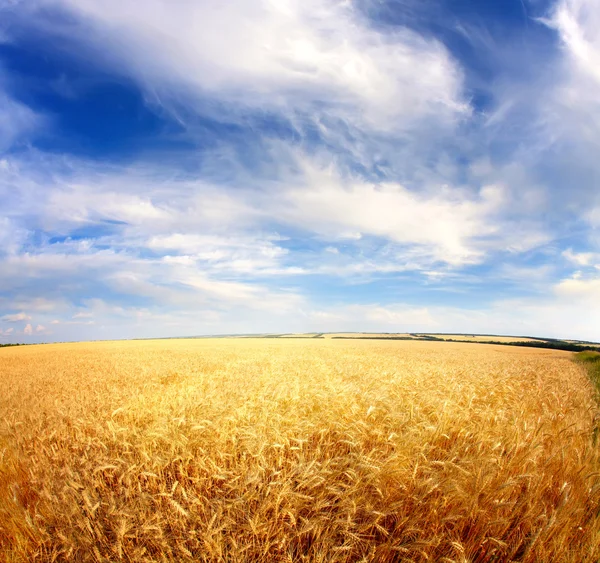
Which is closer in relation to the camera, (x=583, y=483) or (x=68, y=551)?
(x=68, y=551)

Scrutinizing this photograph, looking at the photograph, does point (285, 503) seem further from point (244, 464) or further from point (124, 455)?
point (124, 455)

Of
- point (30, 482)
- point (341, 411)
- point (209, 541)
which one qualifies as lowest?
point (30, 482)

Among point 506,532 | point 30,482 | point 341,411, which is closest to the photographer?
point 506,532

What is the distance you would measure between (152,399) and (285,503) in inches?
171

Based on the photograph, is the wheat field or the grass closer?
the wheat field

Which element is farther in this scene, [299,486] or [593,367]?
[593,367]

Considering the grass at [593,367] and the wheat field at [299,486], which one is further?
the grass at [593,367]

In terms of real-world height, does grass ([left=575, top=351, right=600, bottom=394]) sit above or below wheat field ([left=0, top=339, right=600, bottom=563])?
below

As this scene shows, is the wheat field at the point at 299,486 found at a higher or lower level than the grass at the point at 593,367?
higher

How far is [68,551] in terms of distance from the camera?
2797 mm

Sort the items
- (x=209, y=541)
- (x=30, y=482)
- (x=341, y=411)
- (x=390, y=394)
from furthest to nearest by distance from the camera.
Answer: (x=390, y=394) → (x=341, y=411) → (x=30, y=482) → (x=209, y=541)

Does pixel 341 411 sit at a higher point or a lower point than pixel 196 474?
higher

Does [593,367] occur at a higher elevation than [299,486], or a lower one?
lower

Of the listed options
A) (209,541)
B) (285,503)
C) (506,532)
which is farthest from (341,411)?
(209,541)
